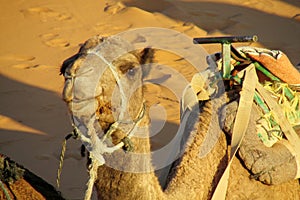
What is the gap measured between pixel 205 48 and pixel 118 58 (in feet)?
21.0

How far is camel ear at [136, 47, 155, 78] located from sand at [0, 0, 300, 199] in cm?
306

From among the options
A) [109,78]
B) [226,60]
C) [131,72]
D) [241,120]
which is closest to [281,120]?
[241,120]

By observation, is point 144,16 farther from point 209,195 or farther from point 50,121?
point 209,195

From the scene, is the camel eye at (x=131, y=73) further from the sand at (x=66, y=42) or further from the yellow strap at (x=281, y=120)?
the sand at (x=66, y=42)

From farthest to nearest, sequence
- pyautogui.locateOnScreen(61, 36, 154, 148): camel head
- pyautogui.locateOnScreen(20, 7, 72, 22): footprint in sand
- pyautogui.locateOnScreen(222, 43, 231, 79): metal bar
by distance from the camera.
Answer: pyautogui.locateOnScreen(20, 7, 72, 22): footprint in sand
pyautogui.locateOnScreen(222, 43, 231, 79): metal bar
pyautogui.locateOnScreen(61, 36, 154, 148): camel head

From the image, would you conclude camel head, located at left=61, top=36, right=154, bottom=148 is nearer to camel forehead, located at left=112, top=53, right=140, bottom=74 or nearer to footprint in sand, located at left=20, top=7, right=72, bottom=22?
camel forehead, located at left=112, top=53, right=140, bottom=74

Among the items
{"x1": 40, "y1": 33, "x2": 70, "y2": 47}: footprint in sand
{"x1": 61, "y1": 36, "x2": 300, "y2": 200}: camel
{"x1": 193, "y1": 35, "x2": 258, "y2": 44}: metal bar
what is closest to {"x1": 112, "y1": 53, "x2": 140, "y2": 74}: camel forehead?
{"x1": 61, "y1": 36, "x2": 300, "y2": 200}: camel

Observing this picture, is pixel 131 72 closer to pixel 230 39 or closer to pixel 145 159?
pixel 145 159

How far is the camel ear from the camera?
9.52 ft

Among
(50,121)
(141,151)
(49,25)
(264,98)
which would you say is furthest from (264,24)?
(141,151)

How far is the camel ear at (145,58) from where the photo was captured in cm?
290

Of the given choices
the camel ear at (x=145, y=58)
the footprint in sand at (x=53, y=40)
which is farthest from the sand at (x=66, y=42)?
the camel ear at (x=145, y=58)

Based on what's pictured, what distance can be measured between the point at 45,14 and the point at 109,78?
8297mm

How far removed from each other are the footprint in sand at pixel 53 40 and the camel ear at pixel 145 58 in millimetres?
6646
